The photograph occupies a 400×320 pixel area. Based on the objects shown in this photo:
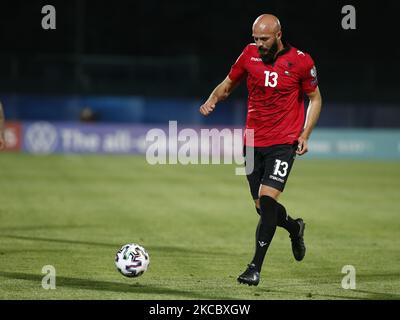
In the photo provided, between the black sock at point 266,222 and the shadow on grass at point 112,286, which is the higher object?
the black sock at point 266,222

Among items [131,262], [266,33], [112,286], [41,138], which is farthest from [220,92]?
[41,138]

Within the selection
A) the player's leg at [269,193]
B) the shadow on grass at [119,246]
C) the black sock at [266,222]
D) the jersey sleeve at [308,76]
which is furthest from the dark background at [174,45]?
the black sock at [266,222]

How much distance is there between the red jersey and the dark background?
3188cm

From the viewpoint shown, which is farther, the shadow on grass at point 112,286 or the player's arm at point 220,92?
the player's arm at point 220,92

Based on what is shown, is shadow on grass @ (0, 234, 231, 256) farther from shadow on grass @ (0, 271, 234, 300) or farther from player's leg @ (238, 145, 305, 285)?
shadow on grass @ (0, 271, 234, 300)

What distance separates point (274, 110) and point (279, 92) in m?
0.20

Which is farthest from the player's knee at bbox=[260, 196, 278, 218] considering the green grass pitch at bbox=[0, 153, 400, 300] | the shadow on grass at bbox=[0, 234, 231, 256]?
the shadow on grass at bbox=[0, 234, 231, 256]

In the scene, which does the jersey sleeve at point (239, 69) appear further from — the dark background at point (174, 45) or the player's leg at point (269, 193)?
the dark background at point (174, 45)

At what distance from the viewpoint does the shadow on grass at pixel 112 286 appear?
8242 mm

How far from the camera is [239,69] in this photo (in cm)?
953

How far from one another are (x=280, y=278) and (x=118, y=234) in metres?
4.42

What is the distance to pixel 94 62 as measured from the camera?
4141 cm

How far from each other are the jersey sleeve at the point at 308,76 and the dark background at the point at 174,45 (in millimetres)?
31951
